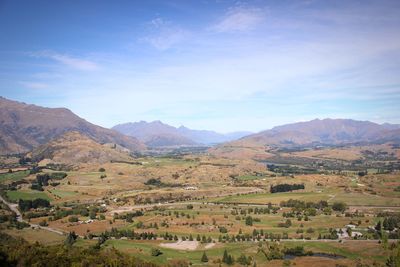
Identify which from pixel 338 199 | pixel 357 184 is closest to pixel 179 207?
pixel 338 199

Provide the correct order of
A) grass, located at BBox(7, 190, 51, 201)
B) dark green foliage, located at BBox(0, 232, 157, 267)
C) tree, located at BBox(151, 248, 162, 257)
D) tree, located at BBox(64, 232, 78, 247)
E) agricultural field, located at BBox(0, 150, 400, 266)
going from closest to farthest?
dark green foliage, located at BBox(0, 232, 157, 267), tree, located at BBox(151, 248, 162, 257), agricultural field, located at BBox(0, 150, 400, 266), tree, located at BBox(64, 232, 78, 247), grass, located at BBox(7, 190, 51, 201)

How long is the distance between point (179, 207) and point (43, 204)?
47408mm

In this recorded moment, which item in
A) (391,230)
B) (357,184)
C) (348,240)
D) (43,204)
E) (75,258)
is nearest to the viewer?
(75,258)

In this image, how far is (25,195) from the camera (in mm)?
149750

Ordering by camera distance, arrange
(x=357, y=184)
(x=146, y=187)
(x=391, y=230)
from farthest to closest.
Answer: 1. (x=146, y=187)
2. (x=357, y=184)
3. (x=391, y=230)

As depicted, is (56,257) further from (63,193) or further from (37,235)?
(63,193)

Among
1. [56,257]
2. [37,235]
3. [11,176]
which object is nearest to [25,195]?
[11,176]

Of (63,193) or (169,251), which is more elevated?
(63,193)

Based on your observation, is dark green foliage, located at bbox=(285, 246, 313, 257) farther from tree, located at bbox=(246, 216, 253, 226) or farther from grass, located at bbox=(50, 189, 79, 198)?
grass, located at bbox=(50, 189, 79, 198)

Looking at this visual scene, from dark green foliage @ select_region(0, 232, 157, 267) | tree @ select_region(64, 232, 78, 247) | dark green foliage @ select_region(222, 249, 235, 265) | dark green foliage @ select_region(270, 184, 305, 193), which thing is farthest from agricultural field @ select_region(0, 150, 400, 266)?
dark green foliage @ select_region(0, 232, 157, 267)

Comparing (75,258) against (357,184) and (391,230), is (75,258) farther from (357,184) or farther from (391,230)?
(357,184)

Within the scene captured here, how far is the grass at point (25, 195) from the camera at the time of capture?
145375mm

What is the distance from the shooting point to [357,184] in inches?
6526

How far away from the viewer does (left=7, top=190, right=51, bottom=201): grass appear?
14538cm
